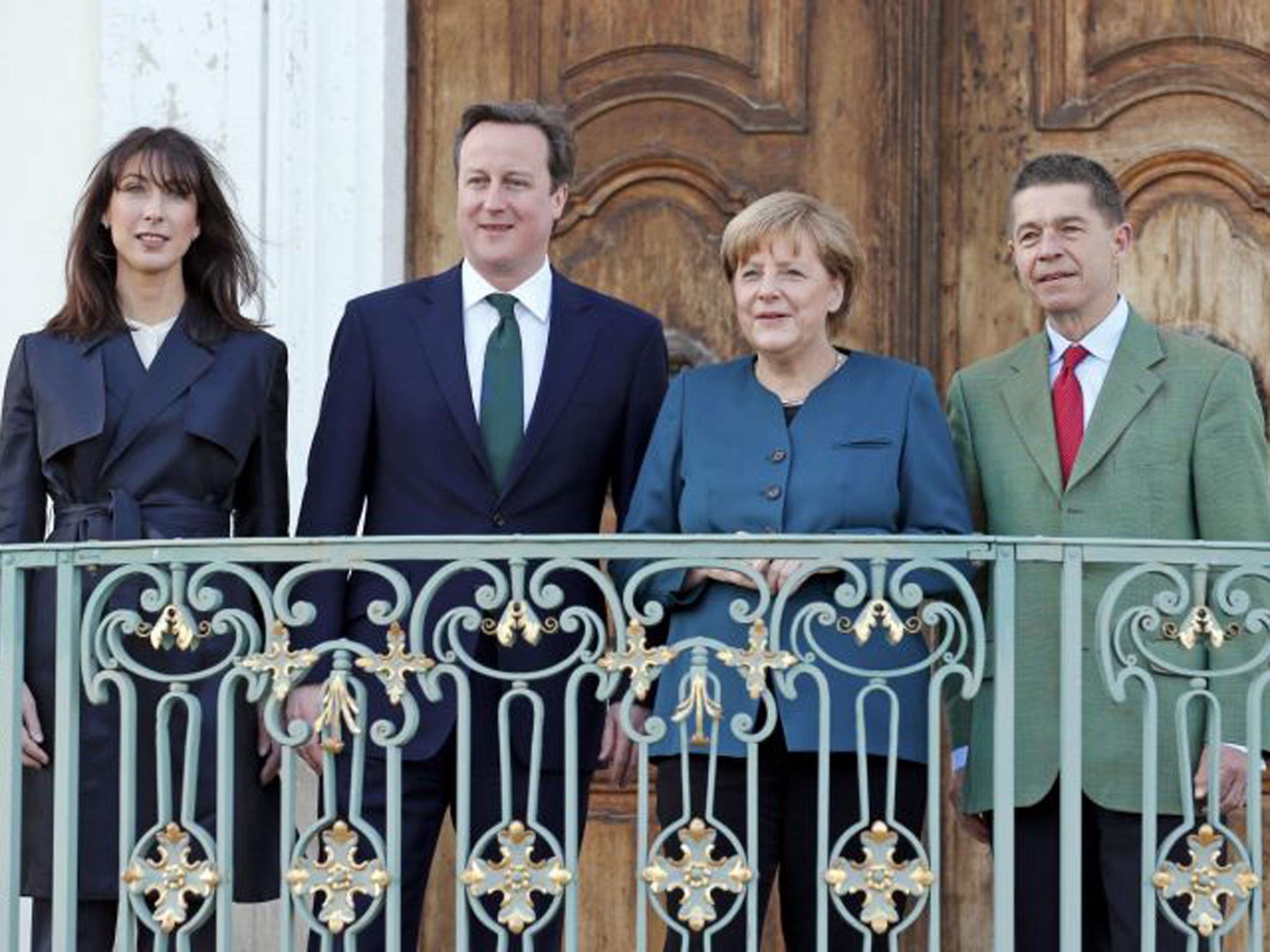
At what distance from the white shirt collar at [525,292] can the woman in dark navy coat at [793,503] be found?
0.34 m

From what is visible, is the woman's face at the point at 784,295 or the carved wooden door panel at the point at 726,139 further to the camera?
the carved wooden door panel at the point at 726,139

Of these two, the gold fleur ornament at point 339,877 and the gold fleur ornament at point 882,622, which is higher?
the gold fleur ornament at point 882,622

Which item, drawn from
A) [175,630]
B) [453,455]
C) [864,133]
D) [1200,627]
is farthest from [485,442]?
[864,133]

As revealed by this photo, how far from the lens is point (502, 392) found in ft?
19.0

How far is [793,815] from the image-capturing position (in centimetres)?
546

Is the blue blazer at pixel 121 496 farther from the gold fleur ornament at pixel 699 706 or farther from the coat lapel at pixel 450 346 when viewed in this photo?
the gold fleur ornament at pixel 699 706

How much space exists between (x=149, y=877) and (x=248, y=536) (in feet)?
2.46

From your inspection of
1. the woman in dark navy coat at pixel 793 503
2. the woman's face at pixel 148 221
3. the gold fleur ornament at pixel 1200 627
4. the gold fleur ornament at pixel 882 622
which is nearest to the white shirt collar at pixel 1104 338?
the woman in dark navy coat at pixel 793 503

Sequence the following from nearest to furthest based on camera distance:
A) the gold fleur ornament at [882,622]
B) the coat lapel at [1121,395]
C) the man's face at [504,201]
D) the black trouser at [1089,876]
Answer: the gold fleur ornament at [882,622]
the black trouser at [1089,876]
the coat lapel at [1121,395]
the man's face at [504,201]

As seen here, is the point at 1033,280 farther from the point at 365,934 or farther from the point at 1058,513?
the point at 365,934

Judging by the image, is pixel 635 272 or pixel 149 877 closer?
pixel 149 877

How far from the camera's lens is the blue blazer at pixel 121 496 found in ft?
18.9

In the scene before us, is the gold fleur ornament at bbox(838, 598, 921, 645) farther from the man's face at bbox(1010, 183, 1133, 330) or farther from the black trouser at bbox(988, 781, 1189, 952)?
the man's face at bbox(1010, 183, 1133, 330)

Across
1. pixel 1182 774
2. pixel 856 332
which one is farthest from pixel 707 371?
pixel 856 332
